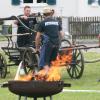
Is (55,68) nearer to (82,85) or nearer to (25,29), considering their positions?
(82,85)

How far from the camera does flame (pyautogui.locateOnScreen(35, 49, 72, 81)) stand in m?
10.9

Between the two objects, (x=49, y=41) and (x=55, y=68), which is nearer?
(x=55, y=68)

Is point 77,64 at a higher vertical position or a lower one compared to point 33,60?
lower

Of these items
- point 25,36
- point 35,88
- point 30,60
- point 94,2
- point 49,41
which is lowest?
point 94,2

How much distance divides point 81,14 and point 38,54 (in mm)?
21885

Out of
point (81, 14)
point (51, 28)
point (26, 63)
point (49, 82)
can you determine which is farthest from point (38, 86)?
point (81, 14)

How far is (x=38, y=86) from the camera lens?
388 inches

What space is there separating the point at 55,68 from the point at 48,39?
2487 mm

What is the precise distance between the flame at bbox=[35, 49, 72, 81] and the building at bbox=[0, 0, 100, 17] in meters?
20.5

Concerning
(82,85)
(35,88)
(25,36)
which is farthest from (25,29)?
(35,88)

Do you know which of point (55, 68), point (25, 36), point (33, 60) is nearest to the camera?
point (55, 68)

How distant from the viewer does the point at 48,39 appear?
49.0ft

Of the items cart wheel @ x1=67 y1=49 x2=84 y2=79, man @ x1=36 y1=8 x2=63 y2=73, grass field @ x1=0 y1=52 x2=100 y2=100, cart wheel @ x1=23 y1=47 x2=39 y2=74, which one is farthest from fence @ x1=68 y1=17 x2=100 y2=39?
man @ x1=36 y1=8 x2=63 y2=73

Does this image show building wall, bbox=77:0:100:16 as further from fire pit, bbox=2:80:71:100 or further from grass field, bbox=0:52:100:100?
fire pit, bbox=2:80:71:100
